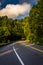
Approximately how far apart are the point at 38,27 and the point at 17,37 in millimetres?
99525

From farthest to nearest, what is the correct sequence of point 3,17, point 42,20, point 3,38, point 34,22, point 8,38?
point 3,17 < point 8,38 < point 3,38 < point 34,22 < point 42,20

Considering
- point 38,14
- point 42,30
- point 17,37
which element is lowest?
point 17,37

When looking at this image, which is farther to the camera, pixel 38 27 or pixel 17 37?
pixel 17 37

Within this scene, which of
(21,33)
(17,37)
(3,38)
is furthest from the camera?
(21,33)

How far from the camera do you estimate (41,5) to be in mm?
71250

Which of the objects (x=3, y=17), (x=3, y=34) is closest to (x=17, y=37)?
(x=3, y=17)

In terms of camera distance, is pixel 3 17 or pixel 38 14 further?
pixel 3 17

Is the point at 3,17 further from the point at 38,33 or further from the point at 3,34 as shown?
the point at 38,33

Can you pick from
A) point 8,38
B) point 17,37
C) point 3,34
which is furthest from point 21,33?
point 3,34

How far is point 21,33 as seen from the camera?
184m

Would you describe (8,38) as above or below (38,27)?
below

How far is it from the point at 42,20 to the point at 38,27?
11.6 feet

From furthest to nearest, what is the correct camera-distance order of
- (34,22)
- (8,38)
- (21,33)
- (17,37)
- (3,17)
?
(3,17), (21,33), (17,37), (8,38), (34,22)

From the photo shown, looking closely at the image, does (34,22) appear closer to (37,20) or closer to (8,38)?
(37,20)
